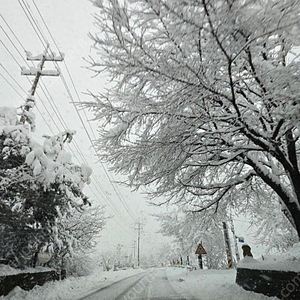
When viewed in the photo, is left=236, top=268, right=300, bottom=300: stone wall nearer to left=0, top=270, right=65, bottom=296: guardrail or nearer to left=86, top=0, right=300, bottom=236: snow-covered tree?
left=86, top=0, right=300, bottom=236: snow-covered tree

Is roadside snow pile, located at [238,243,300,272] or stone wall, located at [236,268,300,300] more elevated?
roadside snow pile, located at [238,243,300,272]

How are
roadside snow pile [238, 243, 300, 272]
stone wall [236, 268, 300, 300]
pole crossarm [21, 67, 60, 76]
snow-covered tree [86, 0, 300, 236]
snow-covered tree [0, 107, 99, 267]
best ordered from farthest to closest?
1. pole crossarm [21, 67, 60, 76]
2. snow-covered tree [0, 107, 99, 267]
3. roadside snow pile [238, 243, 300, 272]
4. stone wall [236, 268, 300, 300]
5. snow-covered tree [86, 0, 300, 236]

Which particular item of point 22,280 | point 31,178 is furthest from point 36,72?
point 22,280

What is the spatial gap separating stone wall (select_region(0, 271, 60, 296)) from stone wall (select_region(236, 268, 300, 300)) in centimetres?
707

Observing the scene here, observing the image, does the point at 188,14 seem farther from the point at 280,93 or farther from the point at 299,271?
the point at 299,271

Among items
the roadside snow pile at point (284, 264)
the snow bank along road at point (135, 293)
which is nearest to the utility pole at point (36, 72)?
the snow bank along road at point (135, 293)

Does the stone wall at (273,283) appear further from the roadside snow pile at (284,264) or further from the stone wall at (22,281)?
the stone wall at (22,281)

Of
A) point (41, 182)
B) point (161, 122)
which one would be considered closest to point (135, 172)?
point (161, 122)

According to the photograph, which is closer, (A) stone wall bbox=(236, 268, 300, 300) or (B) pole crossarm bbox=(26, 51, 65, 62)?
(A) stone wall bbox=(236, 268, 300, 300)

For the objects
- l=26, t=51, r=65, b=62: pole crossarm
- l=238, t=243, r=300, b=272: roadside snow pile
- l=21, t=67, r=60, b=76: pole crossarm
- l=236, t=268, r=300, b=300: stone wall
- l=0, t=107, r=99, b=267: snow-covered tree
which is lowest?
l=236, t=268, r=300, b=300: stone wall

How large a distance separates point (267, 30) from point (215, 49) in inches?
27.5

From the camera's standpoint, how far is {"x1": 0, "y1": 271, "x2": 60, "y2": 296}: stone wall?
6.21 meters

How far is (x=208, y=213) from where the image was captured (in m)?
8.42

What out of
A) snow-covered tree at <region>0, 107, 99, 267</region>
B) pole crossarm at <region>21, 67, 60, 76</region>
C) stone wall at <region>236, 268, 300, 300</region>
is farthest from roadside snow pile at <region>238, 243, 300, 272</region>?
pole crossarm at <region>21, 67, 60, 76</region>
